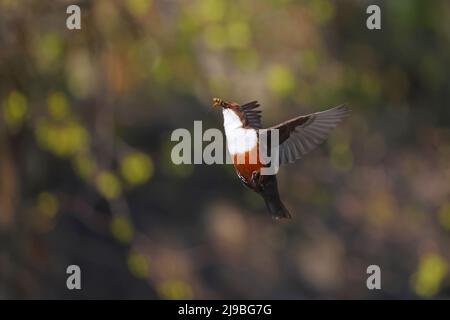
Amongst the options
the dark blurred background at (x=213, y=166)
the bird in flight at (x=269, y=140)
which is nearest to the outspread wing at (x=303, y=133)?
the bird in flight at (x=269, y=140)

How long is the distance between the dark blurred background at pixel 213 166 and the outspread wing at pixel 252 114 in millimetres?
1888

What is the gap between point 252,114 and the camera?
103 centimetres

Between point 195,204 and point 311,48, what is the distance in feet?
2.97

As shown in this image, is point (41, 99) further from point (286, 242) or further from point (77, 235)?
point (286, 242)

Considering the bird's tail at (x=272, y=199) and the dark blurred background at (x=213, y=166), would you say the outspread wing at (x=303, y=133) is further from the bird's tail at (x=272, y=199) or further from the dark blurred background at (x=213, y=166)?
the dark blurred background at (x=213, y=166)

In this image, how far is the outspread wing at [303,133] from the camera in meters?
0.96

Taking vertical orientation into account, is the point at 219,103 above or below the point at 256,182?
above

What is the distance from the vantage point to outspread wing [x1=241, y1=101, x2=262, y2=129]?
3.33 ft

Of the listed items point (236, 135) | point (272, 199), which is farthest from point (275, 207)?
point (236, 135)

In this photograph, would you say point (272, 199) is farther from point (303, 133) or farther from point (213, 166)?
point (213, 166)

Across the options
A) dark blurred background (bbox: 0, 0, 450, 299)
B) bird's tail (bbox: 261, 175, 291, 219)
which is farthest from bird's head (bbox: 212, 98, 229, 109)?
dark blurred background (bbox: 0, 0, 450, 299)

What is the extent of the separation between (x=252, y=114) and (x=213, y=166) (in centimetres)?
244

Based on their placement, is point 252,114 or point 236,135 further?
point 252,114

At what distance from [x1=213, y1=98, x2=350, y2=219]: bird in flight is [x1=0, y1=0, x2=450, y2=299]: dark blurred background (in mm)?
1918
